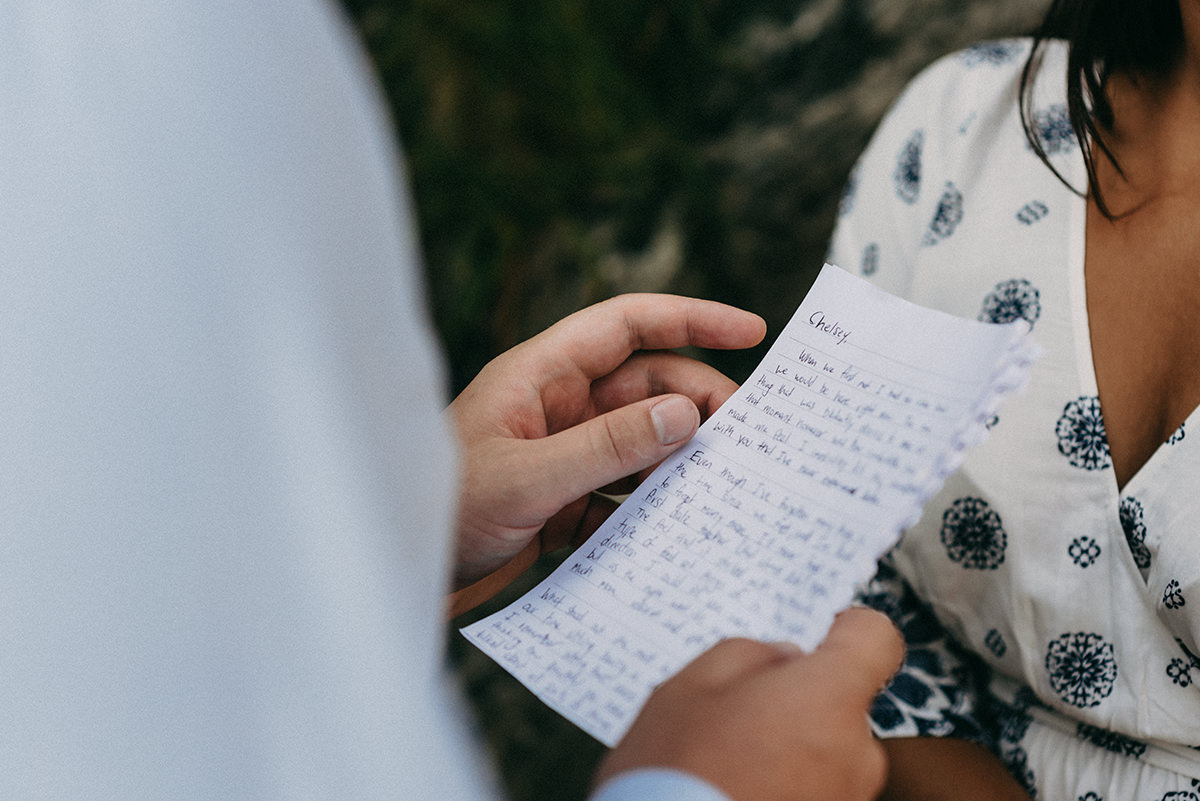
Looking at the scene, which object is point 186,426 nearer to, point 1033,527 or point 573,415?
point 573,415

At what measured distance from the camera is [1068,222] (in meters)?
0.57

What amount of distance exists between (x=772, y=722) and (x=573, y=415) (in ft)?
0.98

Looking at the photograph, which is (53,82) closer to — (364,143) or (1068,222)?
(364,143)

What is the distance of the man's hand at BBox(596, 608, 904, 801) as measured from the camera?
32 cm

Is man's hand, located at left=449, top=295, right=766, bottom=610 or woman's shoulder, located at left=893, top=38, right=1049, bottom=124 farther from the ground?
woman's shoulder, located at left=893, top=38, right=1049, bottom=124

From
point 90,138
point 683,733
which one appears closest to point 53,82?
point 90,138

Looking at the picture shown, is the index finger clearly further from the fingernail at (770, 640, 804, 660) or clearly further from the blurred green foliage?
the blurred green foliage

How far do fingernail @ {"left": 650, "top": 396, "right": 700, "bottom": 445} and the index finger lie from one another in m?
0.08

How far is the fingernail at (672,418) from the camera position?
0.47 metres

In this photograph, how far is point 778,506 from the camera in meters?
0.42

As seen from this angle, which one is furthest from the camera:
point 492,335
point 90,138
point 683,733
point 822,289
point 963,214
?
point 492,335

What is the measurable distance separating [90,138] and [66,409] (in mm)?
64

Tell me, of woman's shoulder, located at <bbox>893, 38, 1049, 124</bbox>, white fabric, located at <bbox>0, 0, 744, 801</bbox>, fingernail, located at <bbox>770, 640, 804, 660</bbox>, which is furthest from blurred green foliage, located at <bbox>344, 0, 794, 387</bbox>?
white fabric, located at <bbox>0, 0, 744, 801</bbox>

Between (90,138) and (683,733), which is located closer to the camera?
(90,138)
